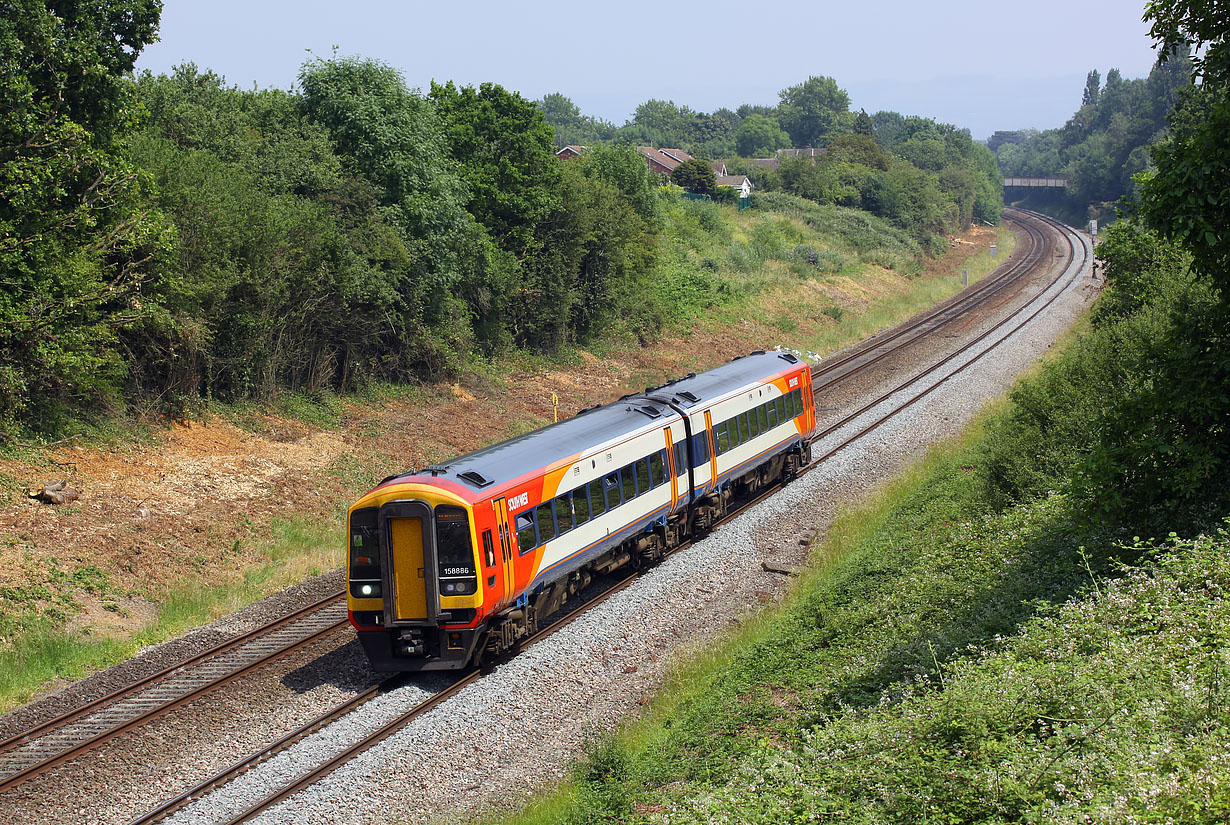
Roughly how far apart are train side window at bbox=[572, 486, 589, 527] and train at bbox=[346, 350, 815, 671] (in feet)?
0.12

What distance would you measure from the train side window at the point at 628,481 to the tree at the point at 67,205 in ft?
38.4

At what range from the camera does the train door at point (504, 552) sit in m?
15.0

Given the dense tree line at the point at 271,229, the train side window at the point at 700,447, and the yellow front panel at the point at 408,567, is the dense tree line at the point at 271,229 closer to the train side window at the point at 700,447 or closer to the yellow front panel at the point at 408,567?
the yellow front panel at the point at 408,567

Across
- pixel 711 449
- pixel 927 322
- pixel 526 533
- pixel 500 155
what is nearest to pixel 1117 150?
pixel 927 322

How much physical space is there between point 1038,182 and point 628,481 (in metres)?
156

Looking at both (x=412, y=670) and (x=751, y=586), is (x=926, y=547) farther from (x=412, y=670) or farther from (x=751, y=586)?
(x=412, y=670)

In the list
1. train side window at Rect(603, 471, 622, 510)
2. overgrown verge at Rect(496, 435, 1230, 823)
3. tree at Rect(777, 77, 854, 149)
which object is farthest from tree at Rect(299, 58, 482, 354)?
tree at Rect(777, 77, 854, 149)

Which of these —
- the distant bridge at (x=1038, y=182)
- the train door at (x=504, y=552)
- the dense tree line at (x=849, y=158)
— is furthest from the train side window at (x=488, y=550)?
the distant bridge at (x=1038, y=182)

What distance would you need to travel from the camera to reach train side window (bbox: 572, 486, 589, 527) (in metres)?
17.0

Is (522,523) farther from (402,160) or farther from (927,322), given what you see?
(927,322)

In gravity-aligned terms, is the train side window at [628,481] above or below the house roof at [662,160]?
below

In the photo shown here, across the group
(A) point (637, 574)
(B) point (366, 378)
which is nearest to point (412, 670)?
(A) point (637, 574)

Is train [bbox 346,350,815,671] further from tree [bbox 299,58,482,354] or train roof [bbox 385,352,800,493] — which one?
tree [bbox 299,58,482,354]

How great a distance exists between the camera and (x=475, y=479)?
15188 millimetres
